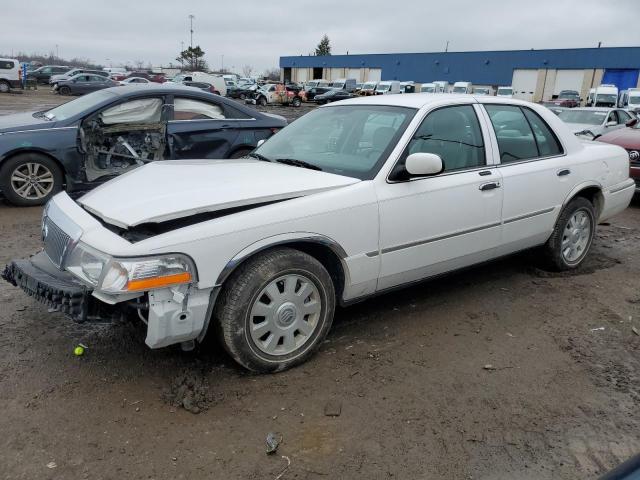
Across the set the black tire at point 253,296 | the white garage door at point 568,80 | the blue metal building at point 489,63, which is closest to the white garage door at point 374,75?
the blue metal building at point 489,63

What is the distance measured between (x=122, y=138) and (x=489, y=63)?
180 feet

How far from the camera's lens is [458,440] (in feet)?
8.91

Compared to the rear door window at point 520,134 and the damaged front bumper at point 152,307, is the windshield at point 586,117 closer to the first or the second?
the rear door window at point 520,134

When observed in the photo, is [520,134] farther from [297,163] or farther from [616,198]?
[297,163]

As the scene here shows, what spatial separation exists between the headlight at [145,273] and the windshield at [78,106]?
16.2 ft

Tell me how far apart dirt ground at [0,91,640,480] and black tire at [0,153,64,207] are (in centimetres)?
295

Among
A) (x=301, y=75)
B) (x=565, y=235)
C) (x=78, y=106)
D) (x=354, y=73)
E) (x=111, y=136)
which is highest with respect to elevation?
(x=354, y=73)

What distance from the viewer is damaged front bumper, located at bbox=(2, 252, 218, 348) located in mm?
2756

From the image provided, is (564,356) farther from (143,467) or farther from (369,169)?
(143,467)

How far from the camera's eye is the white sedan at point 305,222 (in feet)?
9.25

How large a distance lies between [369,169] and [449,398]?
4.97ft

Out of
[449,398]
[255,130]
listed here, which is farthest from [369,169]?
[255,130]

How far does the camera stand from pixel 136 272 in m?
2.67

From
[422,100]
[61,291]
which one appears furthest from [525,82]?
[61,291]
